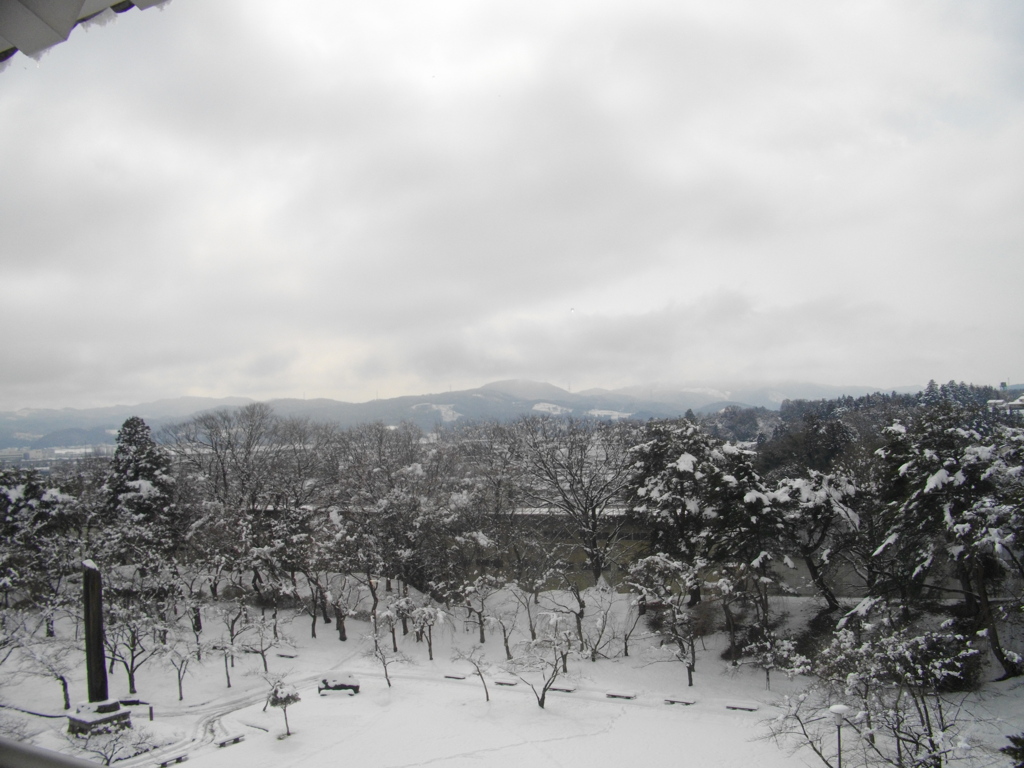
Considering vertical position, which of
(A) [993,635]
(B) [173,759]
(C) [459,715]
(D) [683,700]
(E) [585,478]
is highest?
(E) [585,478]

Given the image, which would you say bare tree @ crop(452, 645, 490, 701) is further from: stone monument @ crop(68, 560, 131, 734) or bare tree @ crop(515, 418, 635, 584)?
stone monument @ crop(68, 560, 131, 734)

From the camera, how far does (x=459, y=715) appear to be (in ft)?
66.6

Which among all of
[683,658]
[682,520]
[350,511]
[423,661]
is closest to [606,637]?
[683,658]

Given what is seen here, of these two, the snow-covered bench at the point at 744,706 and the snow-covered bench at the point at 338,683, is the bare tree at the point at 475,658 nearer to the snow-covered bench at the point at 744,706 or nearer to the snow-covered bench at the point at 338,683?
the snow-covered bench at the point at 338,683

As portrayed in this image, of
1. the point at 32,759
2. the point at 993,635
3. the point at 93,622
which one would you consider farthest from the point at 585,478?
the point at 32,759

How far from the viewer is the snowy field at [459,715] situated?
55.4 ft

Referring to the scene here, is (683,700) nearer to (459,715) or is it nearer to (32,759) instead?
(459,715)

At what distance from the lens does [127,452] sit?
29.4m

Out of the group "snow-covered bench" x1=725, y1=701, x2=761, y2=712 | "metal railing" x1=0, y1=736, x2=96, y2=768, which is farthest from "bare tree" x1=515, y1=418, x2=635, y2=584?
"metal railing" x1=0, y1=736, x2=96, y2=768

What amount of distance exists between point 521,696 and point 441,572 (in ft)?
27.6

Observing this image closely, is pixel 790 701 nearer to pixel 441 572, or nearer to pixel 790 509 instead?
pixel 790 509

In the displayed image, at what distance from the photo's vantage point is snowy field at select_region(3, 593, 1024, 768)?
55.4 ft

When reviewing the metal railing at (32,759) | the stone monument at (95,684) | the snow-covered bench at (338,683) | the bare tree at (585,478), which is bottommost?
the snow-covered bench at (338,683)

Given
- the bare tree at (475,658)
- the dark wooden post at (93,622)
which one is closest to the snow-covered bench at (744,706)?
the bare tree at (475,658)
